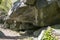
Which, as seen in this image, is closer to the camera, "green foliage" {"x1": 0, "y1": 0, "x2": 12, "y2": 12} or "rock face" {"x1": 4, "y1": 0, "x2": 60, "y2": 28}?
"rock face" {"x1": 4, "y1": 0, "x2": 60, "y2": 28}

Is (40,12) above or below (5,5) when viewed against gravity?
below

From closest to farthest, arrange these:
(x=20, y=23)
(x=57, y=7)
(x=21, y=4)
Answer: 1. (x=57, y=7)
2. (x=21, y=4)
3. (x=20, y=23)

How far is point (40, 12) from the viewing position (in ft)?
43.2

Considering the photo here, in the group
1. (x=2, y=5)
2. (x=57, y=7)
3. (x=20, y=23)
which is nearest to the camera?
(x=57, y=7)

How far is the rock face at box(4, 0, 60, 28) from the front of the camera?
12.9 meters

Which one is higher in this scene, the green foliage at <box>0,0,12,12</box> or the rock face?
the green foliage at <box>0,0,12,12</box>

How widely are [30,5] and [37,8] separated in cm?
63

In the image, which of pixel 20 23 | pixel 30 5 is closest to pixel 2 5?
pixel 20 23

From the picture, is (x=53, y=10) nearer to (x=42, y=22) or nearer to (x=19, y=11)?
(x=42, y=22)

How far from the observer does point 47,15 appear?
1329 centimetres

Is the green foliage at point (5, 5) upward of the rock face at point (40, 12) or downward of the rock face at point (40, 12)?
upward

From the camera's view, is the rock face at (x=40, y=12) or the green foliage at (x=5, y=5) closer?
the rock face at (x=40, y=12)

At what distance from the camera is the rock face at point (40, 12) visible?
12928 millimetres

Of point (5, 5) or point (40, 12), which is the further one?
point (5, 5)
